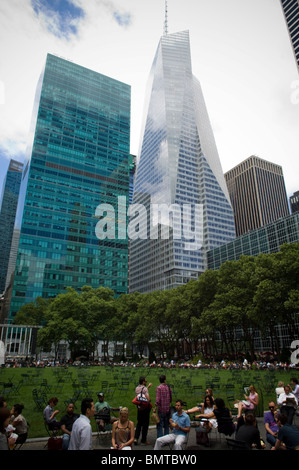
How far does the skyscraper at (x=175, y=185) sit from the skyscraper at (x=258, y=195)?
37.2 metres

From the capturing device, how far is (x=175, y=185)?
14100cm

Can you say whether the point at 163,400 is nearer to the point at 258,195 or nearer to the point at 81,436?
the point at 81,436

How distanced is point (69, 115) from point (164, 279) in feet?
257

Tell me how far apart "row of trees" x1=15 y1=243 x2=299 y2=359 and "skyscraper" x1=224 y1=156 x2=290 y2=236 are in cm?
12677

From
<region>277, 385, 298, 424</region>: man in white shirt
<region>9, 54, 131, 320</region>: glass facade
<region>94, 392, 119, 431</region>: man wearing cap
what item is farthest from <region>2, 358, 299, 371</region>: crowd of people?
<region>9, 54, 131, 320</region>: glass facade

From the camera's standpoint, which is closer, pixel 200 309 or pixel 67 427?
pixel 67 427

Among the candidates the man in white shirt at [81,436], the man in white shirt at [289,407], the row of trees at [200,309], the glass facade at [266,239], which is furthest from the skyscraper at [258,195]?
the man in white shirt at [81,436]

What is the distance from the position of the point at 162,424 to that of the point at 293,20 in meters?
149

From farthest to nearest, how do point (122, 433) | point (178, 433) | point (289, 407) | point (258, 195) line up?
point (258, 195) → point (289, 407) → point (178, 433) → point (122, 433)

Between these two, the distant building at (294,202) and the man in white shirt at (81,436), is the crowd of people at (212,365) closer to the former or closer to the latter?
the man in white shirt at (81,436)

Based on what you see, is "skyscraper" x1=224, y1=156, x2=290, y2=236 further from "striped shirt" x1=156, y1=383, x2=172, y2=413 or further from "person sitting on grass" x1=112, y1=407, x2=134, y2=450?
"person sitting on grass" x1=112, y1=407, x2=134, y2=450

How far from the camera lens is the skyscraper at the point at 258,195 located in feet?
600

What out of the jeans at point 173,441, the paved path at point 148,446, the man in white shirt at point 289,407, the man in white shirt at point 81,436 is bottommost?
the paved path at point 148,446

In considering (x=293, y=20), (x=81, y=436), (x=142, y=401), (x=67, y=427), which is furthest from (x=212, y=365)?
(x=293, y=20)
